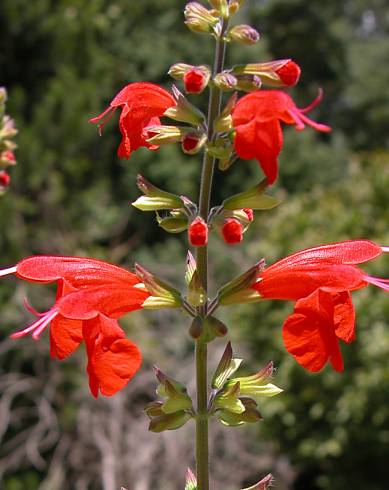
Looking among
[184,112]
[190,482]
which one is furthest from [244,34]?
[190,482]

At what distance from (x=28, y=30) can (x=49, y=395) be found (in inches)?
151

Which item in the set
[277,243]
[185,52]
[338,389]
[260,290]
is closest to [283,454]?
[338,389]

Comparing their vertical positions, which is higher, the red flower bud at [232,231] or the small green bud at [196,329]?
the red flower bud at [232,231]

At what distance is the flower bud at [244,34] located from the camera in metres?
1.21

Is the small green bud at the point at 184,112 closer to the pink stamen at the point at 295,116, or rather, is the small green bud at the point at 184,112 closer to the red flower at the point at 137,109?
the red flower at the point at 137,109

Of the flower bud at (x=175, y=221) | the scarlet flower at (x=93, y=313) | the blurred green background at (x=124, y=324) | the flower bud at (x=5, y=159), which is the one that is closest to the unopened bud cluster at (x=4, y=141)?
the flower bud at (x=5, y=159)

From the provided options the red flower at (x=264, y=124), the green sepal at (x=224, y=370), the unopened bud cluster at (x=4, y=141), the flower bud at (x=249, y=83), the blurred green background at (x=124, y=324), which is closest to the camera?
the red flower at (x=264, y=124)

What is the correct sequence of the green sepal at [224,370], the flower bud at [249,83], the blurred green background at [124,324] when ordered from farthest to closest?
the blurred green background at [124,324] < the green sepal at [224,370] < the flower bud at [249,83]

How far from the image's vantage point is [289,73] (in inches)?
45.4

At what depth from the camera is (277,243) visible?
5.77 metres

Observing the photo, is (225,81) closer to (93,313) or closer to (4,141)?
(93,313)

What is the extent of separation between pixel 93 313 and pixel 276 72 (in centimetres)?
53

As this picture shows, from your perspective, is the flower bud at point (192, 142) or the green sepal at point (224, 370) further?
the green sepal at point (224, 370)

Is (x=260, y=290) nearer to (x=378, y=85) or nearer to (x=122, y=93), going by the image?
(x=122, y=93)
